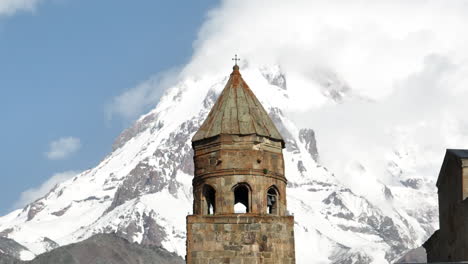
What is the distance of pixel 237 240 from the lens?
145 ft

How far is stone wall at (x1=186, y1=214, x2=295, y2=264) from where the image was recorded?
4412cm

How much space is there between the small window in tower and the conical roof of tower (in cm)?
189

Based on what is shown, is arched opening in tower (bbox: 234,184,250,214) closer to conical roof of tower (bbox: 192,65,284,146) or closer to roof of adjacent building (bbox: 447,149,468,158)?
conical roof of tower (bbox: 192,65,284,146)

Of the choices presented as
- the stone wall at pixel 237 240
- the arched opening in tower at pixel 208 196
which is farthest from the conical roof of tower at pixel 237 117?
the stone wall at pixel 237 240

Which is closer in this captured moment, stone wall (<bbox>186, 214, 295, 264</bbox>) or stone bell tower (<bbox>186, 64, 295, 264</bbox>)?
stone wall (<bbox>186, 214, 295, 264</bbox>)

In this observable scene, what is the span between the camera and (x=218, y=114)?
4666 cm

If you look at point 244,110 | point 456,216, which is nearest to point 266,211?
point 244,110

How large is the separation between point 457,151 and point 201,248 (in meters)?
9.71

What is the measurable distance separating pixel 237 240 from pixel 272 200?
2413mm

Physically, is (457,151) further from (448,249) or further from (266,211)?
(266,211)

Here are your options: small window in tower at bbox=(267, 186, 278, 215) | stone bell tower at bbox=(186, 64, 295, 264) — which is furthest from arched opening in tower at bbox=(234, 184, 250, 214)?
small window in tower at bbox=(267, 186, 278, 215)

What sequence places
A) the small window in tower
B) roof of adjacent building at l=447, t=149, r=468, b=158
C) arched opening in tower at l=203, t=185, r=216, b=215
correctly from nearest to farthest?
roof of adjacent building at l=447, t=149, r=468, b=158
arched opening in tower at l=203, t=185, r=216, b=215
the small window in tower

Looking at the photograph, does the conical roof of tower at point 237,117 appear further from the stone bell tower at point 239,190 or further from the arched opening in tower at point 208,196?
the arched opening in tower at point 208,196

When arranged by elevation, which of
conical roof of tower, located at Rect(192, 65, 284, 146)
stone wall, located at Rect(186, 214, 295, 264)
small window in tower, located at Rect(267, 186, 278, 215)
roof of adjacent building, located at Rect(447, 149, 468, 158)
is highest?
conical roof of tower, located at Rect(192, 65, 284, 146)
